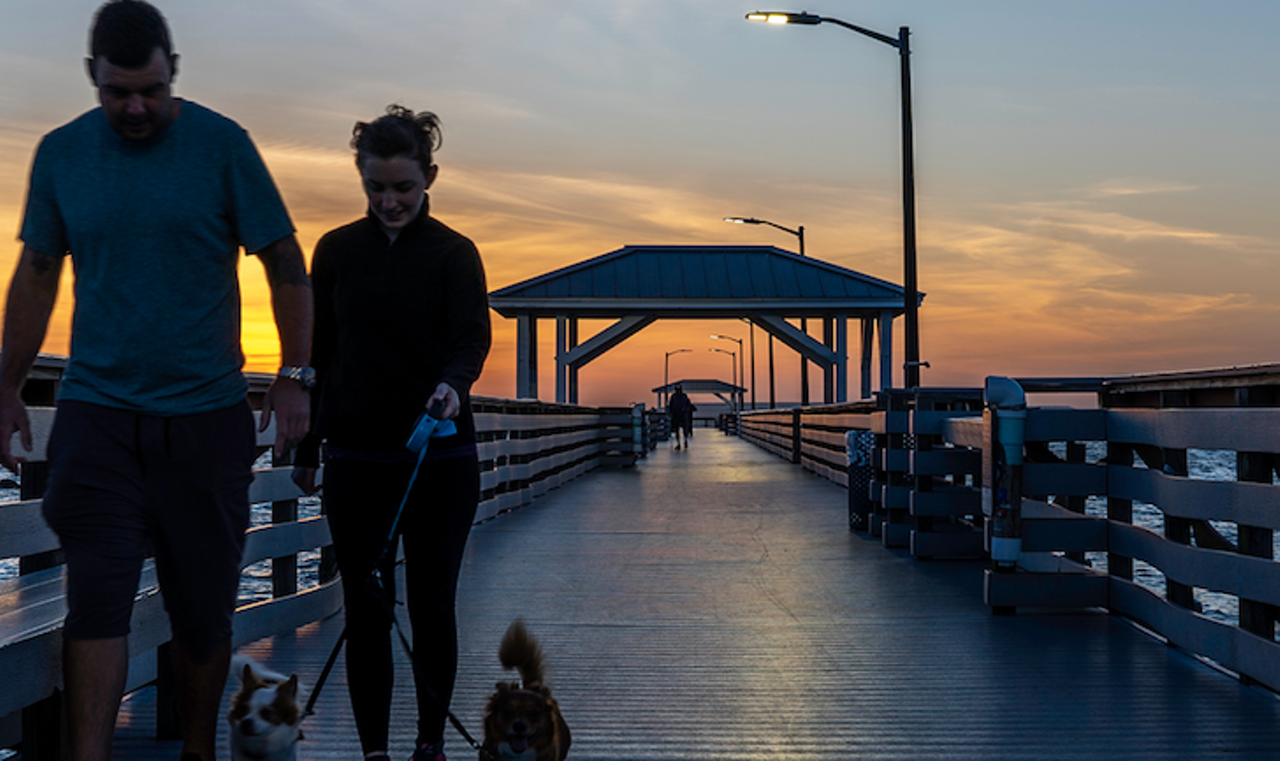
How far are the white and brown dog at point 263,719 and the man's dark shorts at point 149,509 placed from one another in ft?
1.09

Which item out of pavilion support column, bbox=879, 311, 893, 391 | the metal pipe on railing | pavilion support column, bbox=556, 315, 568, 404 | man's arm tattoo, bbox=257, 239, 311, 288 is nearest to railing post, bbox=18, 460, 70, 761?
man's arm tattoo, bbox=257, 239, 311, 288

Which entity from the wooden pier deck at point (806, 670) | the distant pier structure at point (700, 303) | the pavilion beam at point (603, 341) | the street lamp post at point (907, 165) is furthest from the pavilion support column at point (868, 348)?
the wooden pier deck at point (806, 670)

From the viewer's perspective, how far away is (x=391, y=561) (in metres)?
3.97

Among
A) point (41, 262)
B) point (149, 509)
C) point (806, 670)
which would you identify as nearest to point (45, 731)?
point (149, 509)

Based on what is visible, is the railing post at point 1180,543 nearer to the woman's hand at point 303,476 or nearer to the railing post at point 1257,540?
the railing post at point 1257,540

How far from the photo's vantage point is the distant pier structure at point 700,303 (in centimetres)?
3722

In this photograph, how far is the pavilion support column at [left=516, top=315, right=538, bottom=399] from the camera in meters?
37.0

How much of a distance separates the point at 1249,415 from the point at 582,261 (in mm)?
34484

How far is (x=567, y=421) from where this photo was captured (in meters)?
22.3

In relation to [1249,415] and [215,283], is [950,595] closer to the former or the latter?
[1249,415]

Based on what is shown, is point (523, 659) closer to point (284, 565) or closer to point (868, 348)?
point (284, 565)

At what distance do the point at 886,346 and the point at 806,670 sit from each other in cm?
3306

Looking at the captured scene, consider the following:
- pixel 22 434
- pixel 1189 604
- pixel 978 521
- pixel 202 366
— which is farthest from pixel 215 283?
pixel 978 521

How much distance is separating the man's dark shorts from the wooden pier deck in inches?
51.9
